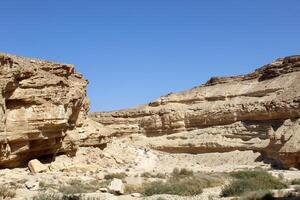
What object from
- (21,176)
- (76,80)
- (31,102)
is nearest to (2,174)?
(21,176)

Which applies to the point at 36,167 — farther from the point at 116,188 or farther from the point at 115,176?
the point at 116,188

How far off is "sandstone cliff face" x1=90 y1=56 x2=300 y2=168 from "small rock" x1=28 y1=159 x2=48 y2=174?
15113mm

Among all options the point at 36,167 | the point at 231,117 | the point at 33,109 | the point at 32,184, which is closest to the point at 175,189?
the point at 32,184

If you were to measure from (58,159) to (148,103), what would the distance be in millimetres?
26667

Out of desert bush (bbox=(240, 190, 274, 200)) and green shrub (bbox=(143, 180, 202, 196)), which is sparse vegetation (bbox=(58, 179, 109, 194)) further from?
desert bush (bbox=(240, 190, 274, 200))

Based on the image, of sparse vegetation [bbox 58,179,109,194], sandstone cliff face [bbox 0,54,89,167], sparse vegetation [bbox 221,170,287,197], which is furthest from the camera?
sandstone cliff face [bbox 0,54,89,167]

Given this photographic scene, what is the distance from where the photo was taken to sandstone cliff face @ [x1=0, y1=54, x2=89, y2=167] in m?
24.8

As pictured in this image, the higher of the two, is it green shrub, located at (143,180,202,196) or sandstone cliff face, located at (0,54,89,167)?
sandstone cliff face, located at (0,54,89,167)

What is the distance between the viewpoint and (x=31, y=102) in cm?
2605

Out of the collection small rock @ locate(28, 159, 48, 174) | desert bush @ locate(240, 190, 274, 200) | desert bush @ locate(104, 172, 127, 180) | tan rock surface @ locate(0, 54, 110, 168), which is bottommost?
desert bush @ locate(240, 190, 274, 200)

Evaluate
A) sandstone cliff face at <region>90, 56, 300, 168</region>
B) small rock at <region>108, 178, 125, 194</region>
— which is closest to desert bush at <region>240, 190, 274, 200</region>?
small rock at <region>108, 178, 125, 194</region>

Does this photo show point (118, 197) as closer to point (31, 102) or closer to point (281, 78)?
point (31, 102)

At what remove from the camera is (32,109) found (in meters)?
26.0

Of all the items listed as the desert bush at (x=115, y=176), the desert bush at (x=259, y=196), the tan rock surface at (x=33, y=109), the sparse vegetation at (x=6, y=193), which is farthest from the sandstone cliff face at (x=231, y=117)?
the sparse vegetation at (x=6, y=193)
